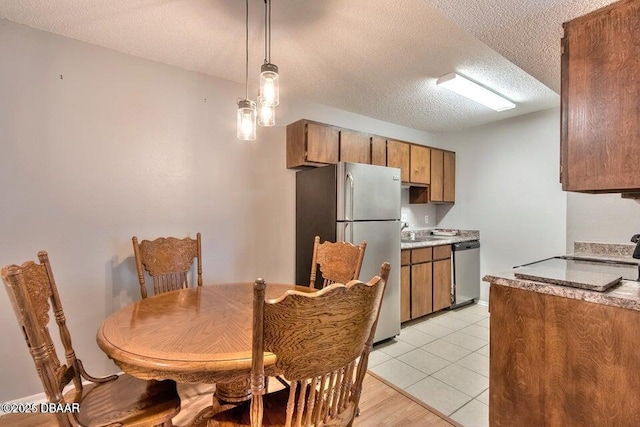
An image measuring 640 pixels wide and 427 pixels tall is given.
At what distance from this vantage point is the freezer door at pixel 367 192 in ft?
8.61

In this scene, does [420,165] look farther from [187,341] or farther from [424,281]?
[187,341]

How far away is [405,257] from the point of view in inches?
128

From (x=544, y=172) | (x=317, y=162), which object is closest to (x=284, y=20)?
(x=317, y=162)

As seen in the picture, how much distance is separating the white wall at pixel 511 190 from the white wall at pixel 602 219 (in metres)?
0.69

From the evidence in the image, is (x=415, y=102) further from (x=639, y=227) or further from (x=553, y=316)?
(x=553, y=316)

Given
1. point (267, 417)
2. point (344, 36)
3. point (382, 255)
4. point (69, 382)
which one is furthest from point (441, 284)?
point (69, 382)

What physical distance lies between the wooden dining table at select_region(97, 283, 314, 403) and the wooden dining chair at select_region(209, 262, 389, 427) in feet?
0.31

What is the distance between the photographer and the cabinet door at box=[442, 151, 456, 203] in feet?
14.0

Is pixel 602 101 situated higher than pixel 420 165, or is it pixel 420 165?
pixel 420 165

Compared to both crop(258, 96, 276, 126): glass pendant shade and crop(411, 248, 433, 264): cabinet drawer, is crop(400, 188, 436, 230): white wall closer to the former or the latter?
crop(411, 248, 433, 264): cabinet drawer

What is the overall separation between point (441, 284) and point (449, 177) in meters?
1.58

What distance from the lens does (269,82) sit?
1.54 m

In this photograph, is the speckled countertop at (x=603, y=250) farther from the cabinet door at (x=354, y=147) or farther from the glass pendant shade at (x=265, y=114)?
the glass pendant shade at (x=265, y=114)

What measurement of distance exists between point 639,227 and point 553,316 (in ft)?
6.33
